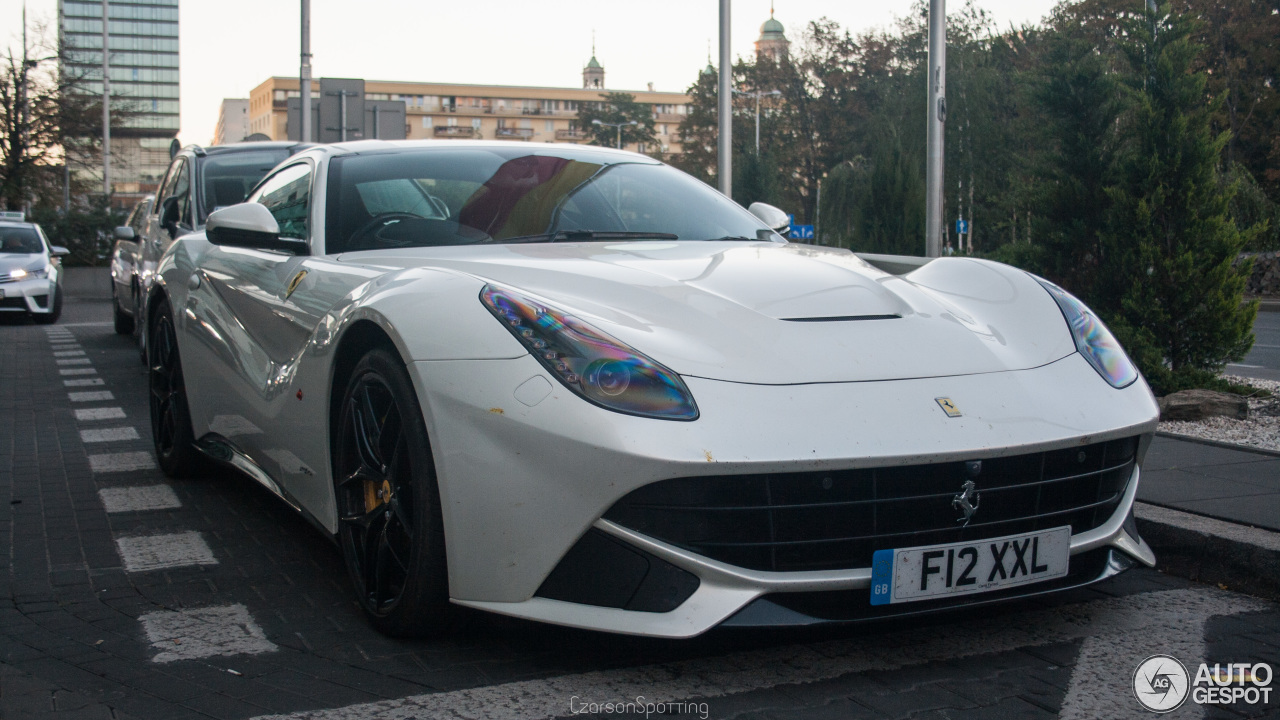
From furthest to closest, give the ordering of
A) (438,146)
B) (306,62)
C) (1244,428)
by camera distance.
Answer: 1. (306,62)
2. (1244,428)
3. (438,146)

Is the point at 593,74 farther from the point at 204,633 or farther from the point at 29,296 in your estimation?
the point at 204,633

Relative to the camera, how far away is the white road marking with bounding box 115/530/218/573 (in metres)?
3.88

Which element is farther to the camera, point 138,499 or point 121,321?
A: point 121,321

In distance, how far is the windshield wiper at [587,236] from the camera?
3.83m

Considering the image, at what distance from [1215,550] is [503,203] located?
250cm

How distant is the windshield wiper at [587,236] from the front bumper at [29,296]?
14.6 m

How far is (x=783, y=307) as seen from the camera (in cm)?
301

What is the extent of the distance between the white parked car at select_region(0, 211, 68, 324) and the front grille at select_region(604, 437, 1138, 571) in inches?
630

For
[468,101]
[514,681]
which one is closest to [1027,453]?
[514,681]

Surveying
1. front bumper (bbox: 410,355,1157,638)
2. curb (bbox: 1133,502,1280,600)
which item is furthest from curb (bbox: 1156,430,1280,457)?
front bumper (bbox: 410,355,1157,638)

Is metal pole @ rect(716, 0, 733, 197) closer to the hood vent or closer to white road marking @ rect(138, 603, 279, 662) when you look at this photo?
the hood vent

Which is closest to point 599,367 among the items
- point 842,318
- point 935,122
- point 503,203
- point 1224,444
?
point 842,318

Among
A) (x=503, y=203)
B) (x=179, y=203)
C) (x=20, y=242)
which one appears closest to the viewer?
(x=503, y=203)

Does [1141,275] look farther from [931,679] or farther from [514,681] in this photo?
[514,681]
